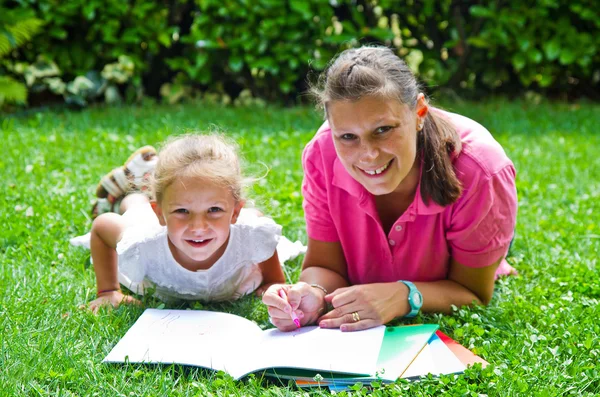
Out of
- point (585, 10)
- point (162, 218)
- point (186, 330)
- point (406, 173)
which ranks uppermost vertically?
point (585, 10)

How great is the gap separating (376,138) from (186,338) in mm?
1076

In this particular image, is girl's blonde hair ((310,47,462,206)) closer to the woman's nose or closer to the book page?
the woman's nose

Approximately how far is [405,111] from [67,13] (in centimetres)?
542

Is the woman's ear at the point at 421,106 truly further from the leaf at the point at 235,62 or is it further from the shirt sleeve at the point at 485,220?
the leaf at the point at 235,62

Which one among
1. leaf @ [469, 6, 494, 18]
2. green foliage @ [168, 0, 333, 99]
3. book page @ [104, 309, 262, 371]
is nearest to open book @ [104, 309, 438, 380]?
book page @ [104, 309, 262, 371]

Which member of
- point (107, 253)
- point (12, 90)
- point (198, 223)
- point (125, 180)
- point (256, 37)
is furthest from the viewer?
point (256, 37)

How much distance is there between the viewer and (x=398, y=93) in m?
2.69

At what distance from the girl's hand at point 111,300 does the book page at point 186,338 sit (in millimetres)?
201

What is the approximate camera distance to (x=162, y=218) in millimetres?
3252

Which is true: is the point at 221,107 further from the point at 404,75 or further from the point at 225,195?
the point at 404,75

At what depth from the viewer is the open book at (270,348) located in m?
2.57

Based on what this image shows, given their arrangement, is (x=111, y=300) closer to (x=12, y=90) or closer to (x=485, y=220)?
(x=485, y=220)

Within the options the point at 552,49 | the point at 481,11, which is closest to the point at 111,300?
the point at 481,11

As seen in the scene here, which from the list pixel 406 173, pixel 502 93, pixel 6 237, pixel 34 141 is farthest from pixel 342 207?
pixel 502 93
